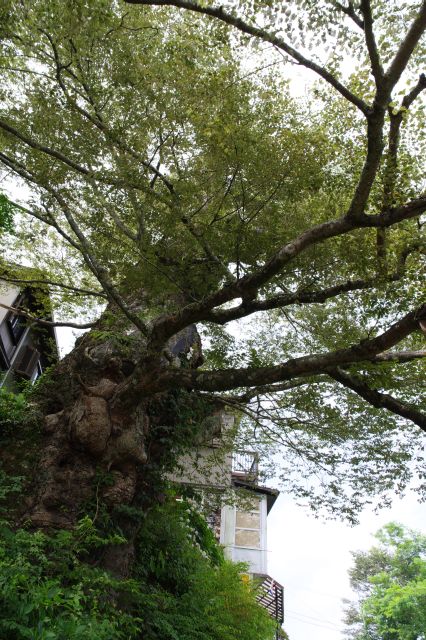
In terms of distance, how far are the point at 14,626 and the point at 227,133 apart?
5.07 metres

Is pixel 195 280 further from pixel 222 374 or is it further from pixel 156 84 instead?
pixel 156 84

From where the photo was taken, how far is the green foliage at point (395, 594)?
20.5m

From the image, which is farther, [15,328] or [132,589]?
[15,328]

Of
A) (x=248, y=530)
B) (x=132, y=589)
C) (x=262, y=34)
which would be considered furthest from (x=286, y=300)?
(x=248, y=530)

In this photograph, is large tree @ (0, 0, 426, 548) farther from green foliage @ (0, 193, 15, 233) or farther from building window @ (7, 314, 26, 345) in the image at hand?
building window @ (7, 314, 26, 345)

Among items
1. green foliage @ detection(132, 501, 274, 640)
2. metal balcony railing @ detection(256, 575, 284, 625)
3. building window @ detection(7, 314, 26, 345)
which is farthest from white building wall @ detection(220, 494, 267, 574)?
building window @ detection(7, 314, 26, 345)

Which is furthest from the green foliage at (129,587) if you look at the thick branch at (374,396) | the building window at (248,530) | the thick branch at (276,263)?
the building window at (248,530)

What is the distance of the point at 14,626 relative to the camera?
2.60 metres

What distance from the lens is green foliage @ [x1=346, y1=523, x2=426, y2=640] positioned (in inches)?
806

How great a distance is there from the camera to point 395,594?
21.9m

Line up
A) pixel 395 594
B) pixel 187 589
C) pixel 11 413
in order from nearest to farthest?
pixel 11 413, pixel 187 589, pixel 395 594

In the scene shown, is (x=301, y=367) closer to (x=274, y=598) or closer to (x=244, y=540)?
(x=244, y=540)

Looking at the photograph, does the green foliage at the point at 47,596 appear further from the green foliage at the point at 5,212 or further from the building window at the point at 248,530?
the building window at the point at 248,530

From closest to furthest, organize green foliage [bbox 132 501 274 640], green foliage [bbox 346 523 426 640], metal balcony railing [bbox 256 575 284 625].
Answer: green foliage [bbox 132 501 274 640]
metal balcony railing [bbox 256 575 284 625]
green foliage [bbox 346 523 426 640]
